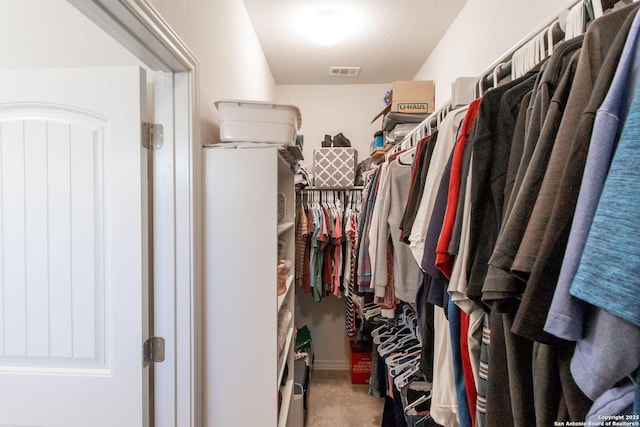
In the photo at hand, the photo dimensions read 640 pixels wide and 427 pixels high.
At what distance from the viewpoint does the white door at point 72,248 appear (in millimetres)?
933

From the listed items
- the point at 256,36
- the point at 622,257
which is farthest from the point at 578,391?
the point at 256,36

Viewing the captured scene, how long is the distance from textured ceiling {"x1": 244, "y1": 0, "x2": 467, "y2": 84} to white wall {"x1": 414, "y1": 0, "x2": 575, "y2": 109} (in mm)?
118

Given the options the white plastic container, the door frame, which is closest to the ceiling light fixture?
the white plastic container

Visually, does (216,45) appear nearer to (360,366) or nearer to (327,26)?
(327,26)

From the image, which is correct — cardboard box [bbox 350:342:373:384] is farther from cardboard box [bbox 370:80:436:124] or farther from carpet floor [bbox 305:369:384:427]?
cardboard box [bbox 370:80:436:124]

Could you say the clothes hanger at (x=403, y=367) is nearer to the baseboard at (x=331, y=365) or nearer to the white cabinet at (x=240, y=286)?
the white cabinet at (x=240, y=286)

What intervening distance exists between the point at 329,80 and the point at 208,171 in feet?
6.77

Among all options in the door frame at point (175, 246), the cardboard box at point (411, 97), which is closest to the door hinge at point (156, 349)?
the door frame at point (175, 246)

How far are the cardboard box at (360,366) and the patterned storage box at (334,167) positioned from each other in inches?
60.3

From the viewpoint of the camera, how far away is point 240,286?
3.59 feet

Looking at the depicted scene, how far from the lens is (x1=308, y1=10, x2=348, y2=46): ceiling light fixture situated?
5.95 feet

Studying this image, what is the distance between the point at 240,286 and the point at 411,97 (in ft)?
5.96

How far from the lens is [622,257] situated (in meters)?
0.29

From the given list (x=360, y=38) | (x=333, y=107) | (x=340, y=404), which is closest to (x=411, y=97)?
(x=360, y=38)
